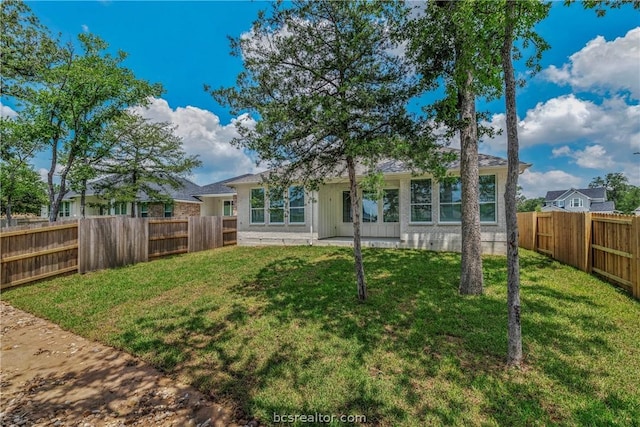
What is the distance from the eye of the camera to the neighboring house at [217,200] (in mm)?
21094

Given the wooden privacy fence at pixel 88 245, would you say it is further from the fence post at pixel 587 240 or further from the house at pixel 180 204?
the fence post at pixel 587 240

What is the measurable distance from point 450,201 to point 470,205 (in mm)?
4869

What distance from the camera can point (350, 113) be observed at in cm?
446

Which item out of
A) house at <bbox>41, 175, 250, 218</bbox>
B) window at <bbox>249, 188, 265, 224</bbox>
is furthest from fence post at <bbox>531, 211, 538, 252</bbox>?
house at <bbox>41, 175, 250, 218</bbox>

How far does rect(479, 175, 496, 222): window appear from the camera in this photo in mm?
Result: 9578

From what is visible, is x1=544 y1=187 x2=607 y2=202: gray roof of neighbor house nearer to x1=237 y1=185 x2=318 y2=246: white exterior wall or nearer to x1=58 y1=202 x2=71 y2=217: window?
x1=237 y1=185 x2=318 y2=246: white exterior wall

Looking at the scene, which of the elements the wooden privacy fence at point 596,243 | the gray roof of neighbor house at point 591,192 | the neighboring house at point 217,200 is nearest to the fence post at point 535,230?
the wooden privacy fence at point 596,243

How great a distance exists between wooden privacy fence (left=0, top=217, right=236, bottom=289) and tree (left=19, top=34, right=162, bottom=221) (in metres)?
5.66

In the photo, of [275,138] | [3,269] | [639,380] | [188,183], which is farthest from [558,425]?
[188,183]

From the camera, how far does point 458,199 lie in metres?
10.0

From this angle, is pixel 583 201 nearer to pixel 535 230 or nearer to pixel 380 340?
pixel 535 230

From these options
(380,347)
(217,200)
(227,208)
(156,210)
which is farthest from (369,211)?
(156,210)

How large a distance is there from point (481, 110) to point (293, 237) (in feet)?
28.8

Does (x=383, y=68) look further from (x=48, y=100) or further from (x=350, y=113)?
(x=48, y=100)
